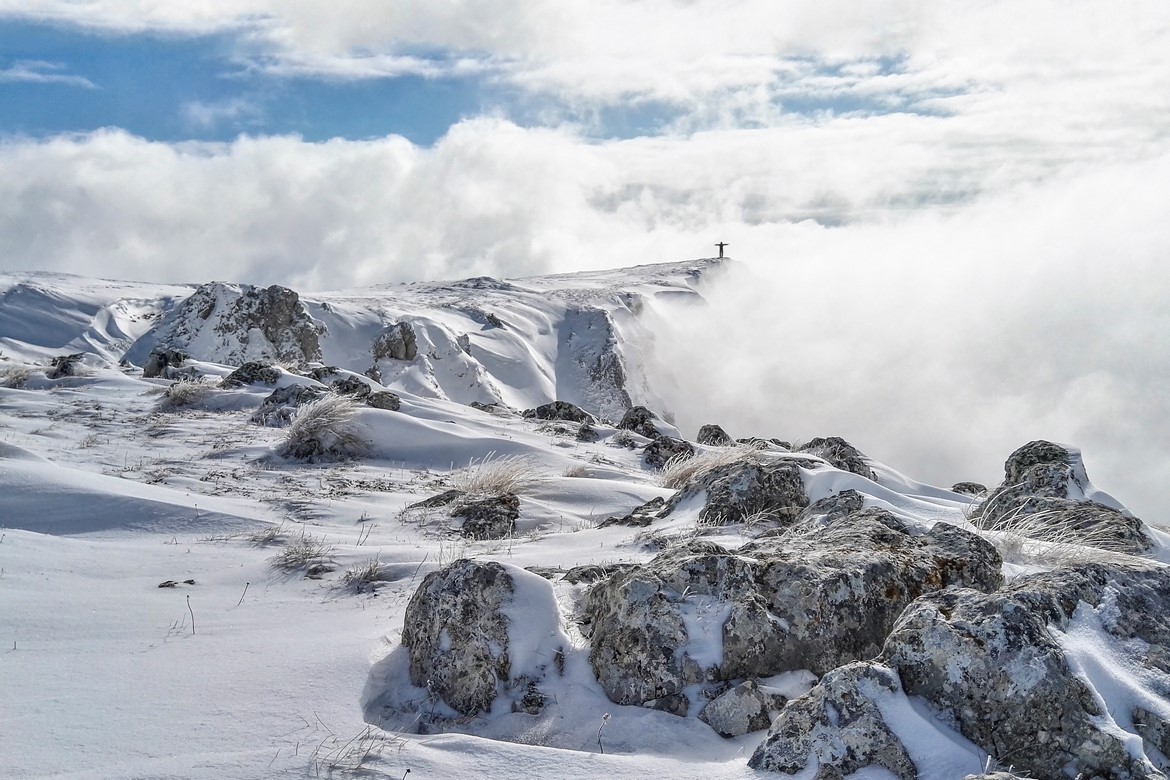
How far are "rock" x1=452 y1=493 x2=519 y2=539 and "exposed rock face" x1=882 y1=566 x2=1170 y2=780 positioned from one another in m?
3.10

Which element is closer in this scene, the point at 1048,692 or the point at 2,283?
the point at 1048,692

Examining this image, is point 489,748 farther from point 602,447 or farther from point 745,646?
point 602,447

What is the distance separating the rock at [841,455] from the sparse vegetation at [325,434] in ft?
14.5

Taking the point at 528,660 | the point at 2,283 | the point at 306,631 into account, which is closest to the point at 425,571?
the point at 306,631

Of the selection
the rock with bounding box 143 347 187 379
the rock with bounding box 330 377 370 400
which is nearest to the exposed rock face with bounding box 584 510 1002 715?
the rock with bounding box 330 377 370 400

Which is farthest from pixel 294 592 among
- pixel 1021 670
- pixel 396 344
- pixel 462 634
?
pixel 396 344

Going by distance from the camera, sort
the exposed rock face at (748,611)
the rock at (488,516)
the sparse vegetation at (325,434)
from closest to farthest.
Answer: the exposed rock face at (748,611) < the rock at (488,516) < the sparse vegetation at (325,434)

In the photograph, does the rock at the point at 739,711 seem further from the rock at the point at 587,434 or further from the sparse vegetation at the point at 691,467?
the rock at the point at 587,434

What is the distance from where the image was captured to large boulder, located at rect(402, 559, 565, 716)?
265 cm

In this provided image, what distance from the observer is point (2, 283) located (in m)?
34.2

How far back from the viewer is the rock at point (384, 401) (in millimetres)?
9047

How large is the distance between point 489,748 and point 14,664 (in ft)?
5.58

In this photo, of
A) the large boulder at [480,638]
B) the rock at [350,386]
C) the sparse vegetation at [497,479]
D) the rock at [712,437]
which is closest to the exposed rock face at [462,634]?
→ the large boulder at [480,638]

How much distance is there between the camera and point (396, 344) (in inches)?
1064
